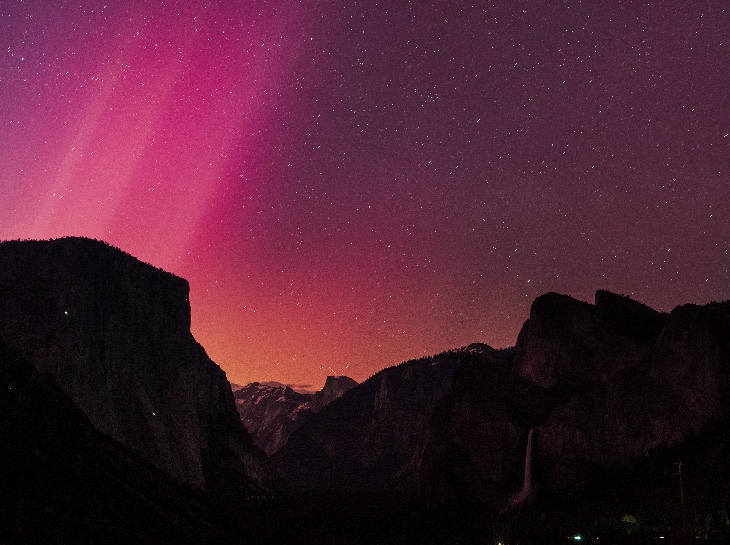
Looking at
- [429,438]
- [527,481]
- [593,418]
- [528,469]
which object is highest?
[593,418]

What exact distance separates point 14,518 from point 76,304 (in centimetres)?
7863

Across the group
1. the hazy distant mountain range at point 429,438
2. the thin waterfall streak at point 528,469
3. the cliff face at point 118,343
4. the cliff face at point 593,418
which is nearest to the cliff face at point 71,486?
the hazy distant mountain range at point 429,438

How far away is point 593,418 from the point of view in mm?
90250

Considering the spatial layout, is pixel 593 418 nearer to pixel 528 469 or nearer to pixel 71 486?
pixel 528 469

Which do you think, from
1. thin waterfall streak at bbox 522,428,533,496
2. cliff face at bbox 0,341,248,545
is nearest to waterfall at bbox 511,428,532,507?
thin waterfall streak at bbox 522,428,533,496

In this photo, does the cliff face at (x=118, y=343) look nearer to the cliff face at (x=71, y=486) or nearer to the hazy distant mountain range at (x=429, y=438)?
the hazy distant mountain range at (x=429, y=438)

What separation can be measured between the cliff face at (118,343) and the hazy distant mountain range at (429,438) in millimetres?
374

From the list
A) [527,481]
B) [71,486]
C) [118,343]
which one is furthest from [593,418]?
[118,343]

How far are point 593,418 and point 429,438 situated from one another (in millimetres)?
33195

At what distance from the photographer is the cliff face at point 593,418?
76969mm

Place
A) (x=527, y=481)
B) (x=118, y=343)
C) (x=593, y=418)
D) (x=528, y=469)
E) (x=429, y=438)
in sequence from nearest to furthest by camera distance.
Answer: (x=593, y=418) < (x=527, y=481) < (x=528, y=469) < (x=429, y=438) < (x=118, y=343)

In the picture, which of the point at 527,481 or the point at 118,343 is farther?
the point at 118,343

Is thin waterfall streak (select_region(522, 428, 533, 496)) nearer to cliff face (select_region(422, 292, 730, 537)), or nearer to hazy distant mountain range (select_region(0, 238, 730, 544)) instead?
hazy distant mountain range (select_region(0, 238, 730, 544))

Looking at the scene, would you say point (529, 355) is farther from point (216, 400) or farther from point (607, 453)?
point (216, 400)
